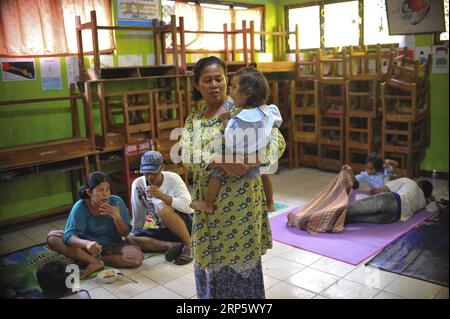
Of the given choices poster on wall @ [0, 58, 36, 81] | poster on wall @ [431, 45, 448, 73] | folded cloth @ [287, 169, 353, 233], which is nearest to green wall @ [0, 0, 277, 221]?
poster on wall @ [0, 58, 36, 81]

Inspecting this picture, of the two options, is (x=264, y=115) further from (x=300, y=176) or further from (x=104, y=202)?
(x=300, y=176)

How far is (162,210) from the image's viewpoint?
11.7 feet

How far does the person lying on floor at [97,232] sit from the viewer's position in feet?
10.9

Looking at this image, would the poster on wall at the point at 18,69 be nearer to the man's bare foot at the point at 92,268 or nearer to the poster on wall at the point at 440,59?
the man's bare foot at the point at 92,268

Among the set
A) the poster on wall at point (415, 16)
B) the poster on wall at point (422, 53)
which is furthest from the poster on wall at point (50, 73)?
the poster on wall at point (422, 53)

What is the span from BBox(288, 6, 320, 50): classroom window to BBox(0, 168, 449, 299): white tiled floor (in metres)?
3.85

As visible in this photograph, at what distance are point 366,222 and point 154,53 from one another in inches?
121

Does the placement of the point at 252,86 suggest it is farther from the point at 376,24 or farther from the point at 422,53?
the point at 376,24

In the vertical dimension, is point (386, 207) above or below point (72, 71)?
below

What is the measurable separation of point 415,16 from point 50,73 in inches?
163

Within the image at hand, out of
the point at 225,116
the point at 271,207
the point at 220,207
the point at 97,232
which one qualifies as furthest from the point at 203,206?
the point at 271,207

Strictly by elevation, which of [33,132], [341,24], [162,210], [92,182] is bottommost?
[162,210]

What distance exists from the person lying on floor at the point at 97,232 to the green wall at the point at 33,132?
4.10ft

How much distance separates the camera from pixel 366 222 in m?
4.23
